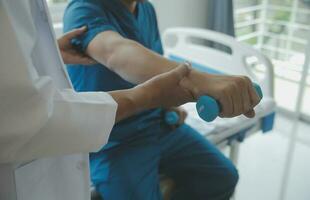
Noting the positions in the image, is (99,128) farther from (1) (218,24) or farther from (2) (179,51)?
(1) (218,24)

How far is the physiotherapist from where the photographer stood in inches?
22.0

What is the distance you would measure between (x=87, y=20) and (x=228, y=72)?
3.18ft

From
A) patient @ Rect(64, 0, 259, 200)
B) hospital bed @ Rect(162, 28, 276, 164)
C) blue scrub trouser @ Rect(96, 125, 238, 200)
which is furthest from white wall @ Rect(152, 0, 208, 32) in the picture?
blue scrub trouser @ Rect(96, 125, 238, 200)

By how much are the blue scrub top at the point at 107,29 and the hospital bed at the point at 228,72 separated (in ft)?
0.88

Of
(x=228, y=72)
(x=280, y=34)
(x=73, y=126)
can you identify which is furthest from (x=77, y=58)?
(x=280, y=34)

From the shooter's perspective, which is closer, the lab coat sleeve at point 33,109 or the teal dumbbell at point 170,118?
the lab coat sleeve at point 33,109

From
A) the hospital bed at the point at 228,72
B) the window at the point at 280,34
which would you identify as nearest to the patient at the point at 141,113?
the hospital bed at the point at 228,72

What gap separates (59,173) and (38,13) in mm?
375

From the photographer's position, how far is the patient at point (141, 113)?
87cm

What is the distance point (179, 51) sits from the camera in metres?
2.18

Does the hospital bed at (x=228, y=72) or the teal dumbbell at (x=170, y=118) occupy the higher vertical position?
the teal dumbbell at (x=170, y=118)

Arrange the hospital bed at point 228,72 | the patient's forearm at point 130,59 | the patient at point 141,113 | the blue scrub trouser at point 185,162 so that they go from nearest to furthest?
the patient at point 141,113
the patient's forearm at point 130,59
the blue scrub trouser at point 185,162
the hospital bed at point 228,72

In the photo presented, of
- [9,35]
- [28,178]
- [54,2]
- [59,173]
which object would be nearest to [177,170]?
[59,173]

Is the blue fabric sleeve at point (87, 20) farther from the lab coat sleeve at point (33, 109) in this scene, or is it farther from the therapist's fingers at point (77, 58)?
the lab coat sleeve at point (33, 109)
